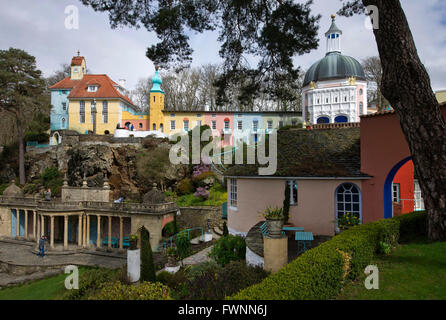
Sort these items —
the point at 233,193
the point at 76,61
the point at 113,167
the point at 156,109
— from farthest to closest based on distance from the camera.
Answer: the point at 76,61
the point at 156,109
the point at 113,167
the point at 233,193

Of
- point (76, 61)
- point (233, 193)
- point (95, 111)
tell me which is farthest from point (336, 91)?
point (76, 61)

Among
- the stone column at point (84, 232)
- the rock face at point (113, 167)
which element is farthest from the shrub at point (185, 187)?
the stone column at point (84, 232)

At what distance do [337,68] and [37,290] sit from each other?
37.6 m

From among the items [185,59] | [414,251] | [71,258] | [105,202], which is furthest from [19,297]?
[414,251]

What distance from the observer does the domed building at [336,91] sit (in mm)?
34156

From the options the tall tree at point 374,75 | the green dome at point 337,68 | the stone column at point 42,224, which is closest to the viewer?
the stone column at point 42,224

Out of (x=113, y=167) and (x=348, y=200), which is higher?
(x=113, y=167)

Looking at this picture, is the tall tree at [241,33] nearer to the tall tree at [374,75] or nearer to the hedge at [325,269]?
the hedge at [325,269]

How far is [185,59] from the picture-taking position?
11172mm

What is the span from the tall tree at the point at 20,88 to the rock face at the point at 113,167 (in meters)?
6.18

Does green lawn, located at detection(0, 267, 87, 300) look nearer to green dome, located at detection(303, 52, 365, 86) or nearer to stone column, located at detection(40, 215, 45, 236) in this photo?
stone column, located at detection(40, 215, 45, 236)

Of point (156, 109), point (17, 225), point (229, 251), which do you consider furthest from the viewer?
point (156, 109)

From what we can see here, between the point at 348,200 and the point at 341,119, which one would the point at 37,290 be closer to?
the point at 348,200

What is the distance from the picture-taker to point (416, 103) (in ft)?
24.3
